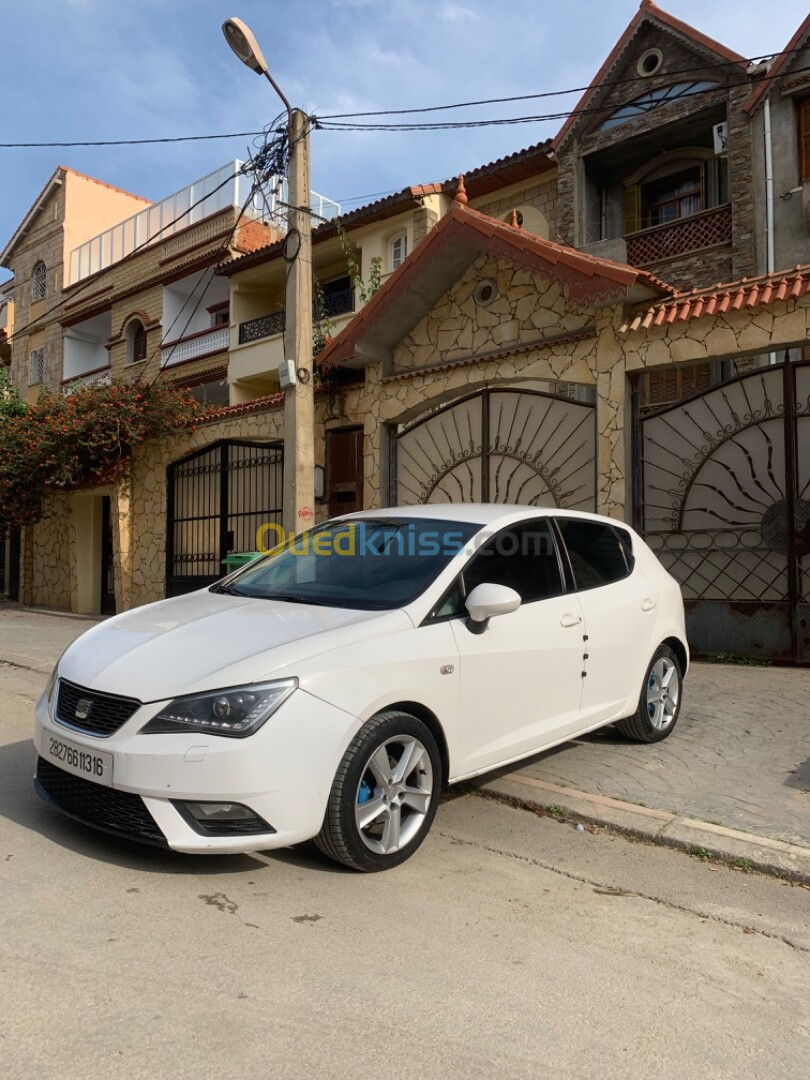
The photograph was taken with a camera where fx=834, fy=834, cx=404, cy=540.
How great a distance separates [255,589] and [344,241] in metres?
13.9

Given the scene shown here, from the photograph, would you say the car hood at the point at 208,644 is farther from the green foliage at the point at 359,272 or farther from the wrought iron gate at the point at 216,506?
the green foliage at the point at 359,272

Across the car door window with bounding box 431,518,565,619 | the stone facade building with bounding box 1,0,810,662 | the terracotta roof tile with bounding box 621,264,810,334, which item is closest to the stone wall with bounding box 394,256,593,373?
the stone facade building with bounding box 1,0,810,662

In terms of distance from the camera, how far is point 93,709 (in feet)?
11.4

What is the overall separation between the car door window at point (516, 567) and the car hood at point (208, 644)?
44 cm

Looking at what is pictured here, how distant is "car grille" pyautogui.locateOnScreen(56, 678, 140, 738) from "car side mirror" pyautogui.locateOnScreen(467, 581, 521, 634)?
1558mm

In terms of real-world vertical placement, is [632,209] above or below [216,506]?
above

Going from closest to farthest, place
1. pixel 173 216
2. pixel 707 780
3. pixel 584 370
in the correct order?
pixel 707 780, pixel 584 370, pixel 173 216

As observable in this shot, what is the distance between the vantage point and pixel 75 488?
15789 mm

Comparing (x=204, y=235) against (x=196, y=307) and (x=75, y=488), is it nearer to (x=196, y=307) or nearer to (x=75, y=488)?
(x=196, y=307)

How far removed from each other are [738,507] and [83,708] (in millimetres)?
6929

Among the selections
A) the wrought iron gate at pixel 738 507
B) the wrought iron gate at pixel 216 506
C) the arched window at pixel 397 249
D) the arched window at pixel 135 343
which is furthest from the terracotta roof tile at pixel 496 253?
the arched window at pixel 135 343

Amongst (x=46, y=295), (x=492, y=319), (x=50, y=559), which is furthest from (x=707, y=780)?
(x=46, y=295)

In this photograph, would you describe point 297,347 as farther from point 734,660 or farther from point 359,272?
point 359,272

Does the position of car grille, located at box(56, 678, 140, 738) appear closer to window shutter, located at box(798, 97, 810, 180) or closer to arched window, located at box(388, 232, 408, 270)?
window shutter, located at box(798, 97, 810, 180)
